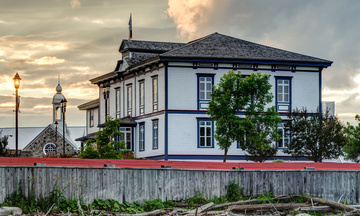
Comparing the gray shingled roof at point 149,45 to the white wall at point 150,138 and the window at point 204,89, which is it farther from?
the window at point 204,89

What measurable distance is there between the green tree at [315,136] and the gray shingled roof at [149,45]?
13978 mm

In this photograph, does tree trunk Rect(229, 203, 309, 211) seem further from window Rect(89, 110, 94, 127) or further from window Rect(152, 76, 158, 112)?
window Rect(89, 110, 94, 127)

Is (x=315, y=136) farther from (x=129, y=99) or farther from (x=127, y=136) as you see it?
(x=129, y=99)

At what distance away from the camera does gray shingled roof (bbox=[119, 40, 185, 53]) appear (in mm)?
62406

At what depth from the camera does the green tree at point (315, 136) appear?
53.4 m

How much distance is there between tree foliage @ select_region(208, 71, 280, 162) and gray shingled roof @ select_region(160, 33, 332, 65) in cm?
412

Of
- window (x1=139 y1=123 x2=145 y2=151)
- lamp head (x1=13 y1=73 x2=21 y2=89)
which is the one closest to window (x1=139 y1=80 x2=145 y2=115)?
window (x1=139 y1=123 x2=145 y2=151)

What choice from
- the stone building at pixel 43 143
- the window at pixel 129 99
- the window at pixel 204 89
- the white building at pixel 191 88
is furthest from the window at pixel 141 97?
the stone building at pixel 43 143

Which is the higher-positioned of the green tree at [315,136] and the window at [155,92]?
the window at [155,92]

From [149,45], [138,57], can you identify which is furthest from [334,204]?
[149,45]

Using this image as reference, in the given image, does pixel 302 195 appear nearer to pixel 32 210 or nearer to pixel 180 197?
pixel 180 197

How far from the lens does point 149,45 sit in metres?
63.4

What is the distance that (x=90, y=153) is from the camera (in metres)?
47.0

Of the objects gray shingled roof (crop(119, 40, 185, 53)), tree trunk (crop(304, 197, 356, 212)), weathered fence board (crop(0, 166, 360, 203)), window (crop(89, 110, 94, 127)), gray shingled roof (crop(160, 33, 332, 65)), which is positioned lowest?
tree trunk (crop(304, 197, 356, 212))
